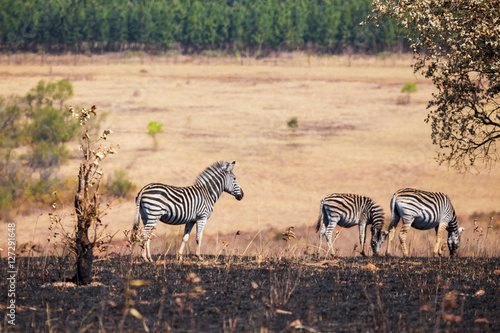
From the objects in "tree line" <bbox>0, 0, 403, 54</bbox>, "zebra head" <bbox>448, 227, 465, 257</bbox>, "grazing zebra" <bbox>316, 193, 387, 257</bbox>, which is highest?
"tree line" <bbox>0, 0, 403, 54</bbox>

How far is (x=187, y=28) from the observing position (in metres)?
97.9

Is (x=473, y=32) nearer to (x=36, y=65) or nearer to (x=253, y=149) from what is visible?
(x=253, y=149)

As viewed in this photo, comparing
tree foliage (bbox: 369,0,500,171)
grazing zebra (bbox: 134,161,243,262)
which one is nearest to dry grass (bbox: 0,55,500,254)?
grazing zebra (bbox: 134,161,243,262)

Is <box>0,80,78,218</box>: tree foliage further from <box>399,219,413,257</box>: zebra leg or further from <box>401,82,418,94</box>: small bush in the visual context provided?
<box>401,82,418,94</box>: small bush

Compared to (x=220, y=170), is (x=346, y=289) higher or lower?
lower

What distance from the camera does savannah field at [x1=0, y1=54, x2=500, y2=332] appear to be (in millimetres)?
9250

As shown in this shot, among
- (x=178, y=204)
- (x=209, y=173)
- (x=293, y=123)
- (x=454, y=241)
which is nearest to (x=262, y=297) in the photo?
(x=178, y=204)

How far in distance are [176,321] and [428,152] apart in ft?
106

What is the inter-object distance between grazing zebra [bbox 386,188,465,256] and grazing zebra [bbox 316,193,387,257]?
36 cm

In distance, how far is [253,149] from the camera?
39188mm

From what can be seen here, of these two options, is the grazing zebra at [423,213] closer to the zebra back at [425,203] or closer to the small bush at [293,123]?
the zebra back at [425,203]

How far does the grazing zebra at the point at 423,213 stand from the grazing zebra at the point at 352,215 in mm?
358

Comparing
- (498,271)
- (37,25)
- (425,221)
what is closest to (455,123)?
(425,221)

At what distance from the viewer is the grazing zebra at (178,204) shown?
14.2m
